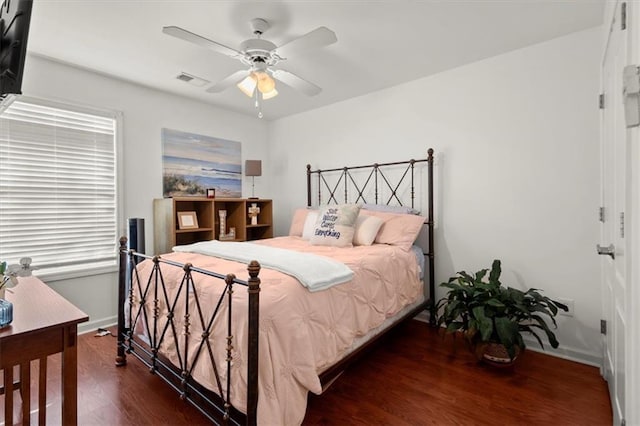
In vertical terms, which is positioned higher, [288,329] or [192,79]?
[192,79]

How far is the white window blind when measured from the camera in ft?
8.57

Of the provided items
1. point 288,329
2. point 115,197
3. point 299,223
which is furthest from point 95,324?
point 288,329

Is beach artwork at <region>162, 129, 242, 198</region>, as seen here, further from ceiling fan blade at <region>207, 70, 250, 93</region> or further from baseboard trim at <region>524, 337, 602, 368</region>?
baseboard trim at <region>524, 337, 602, 368</region>

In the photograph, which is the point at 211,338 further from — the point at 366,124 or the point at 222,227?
the point at 366,124

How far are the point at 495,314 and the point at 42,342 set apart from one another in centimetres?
245

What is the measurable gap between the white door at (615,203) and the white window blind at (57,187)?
3789 millimetres

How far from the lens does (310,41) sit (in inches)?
75.1

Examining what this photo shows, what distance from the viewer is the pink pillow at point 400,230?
281 centimetres

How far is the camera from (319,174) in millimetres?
4031

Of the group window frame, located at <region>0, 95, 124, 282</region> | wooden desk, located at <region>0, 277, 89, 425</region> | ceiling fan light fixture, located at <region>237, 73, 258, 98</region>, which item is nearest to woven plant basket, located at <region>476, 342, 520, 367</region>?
wooden desk, located at <region>0, 277, 89, 425</region>

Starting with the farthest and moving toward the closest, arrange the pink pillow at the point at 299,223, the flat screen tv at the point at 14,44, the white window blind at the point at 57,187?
the pink pillow at the point at 299,223 → the white window blind at the point at 57,187 → the flat screen tv at the point at 14,44

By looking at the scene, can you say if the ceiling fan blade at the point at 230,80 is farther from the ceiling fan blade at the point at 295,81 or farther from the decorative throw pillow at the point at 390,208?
the decorative throw pillow at the point at 390,208

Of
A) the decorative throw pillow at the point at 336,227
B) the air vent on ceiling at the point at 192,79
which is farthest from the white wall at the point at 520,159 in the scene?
the air vent on ceiling at the point at 192,79

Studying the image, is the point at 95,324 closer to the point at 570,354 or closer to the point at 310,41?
the point at 310,41
